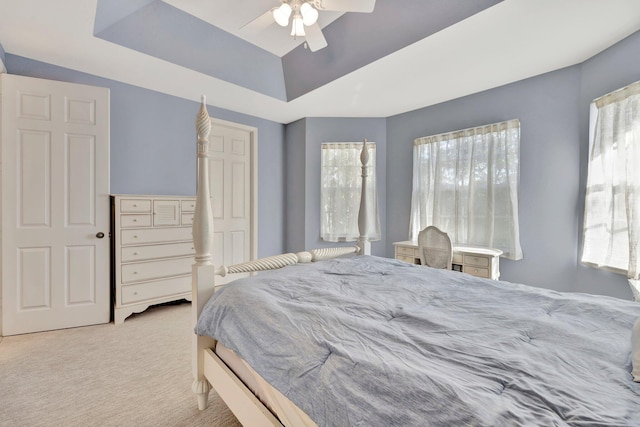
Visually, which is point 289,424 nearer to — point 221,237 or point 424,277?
point 424,277

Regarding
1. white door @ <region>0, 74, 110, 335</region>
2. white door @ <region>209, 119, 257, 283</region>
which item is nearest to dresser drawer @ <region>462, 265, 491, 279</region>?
white door @ <region>209, 119, 257, 283</region>

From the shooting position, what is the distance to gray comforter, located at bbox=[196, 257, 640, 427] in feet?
2.00

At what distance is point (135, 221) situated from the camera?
276 centimetres

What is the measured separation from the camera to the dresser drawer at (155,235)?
2723 mm

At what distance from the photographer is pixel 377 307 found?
1.15 m

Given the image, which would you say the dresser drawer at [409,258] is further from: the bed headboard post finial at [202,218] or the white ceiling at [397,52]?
the bed headboard post finial at [202,218]

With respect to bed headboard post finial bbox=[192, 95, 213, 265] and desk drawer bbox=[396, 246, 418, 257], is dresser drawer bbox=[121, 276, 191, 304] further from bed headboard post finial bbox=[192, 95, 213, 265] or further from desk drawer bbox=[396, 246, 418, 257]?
desk drawer bbox=[396, 246, 418, 257]

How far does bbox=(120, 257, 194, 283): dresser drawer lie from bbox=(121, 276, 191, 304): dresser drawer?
60 mm

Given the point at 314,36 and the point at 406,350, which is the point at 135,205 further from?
the point at 406,350

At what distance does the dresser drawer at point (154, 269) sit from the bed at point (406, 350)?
1676 mm

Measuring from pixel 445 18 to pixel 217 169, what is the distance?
118 inches

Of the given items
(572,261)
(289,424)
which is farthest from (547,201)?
(289,424)

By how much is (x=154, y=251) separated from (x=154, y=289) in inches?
15.1

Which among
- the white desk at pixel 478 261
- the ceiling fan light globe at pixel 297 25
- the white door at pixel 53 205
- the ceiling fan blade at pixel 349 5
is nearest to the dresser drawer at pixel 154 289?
the white door at pixel 53 205
